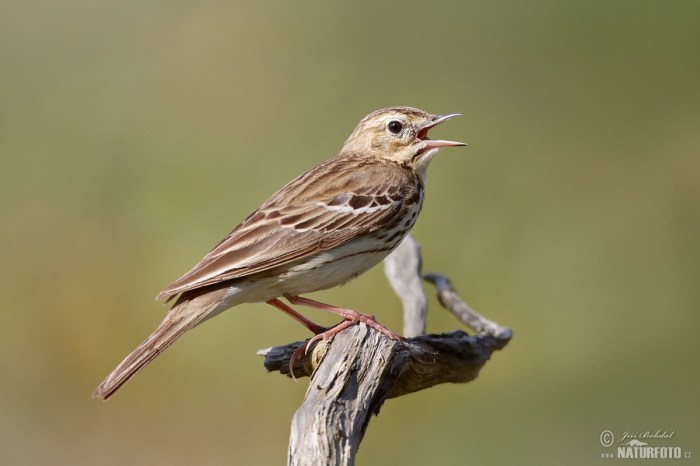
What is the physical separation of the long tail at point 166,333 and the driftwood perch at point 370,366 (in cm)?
41

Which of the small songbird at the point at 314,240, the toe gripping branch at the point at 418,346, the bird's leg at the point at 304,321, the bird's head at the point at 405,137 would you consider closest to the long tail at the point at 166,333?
the small songbird at the point at 314,240

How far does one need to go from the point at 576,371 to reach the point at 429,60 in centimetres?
392

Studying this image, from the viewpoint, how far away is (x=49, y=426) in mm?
8633

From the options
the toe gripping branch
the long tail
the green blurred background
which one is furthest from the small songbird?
the green blurred background

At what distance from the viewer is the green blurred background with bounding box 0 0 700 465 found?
8.71 m

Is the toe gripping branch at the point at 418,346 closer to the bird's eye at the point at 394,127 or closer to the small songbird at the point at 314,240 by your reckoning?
the small songbird at the point at 314,240

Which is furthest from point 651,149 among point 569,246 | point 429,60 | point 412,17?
point 412,17

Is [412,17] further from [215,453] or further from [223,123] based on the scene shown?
[215,453]

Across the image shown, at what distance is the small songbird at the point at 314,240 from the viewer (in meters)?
5.98

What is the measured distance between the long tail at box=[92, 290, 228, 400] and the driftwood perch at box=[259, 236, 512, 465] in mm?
412

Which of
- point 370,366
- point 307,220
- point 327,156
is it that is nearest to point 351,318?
point 307,220

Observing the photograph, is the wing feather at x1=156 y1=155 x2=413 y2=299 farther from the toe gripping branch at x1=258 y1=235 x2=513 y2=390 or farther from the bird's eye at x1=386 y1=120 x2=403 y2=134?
the toe gripping branch at x1=258 y1=235 x2=513 y2=390

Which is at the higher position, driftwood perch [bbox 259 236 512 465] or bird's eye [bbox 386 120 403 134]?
bird's eye [bbox 386 120 403 134]

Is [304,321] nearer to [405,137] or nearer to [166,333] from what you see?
[166,333]
